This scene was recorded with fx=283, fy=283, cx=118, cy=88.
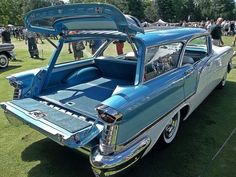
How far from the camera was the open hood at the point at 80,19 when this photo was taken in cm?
295

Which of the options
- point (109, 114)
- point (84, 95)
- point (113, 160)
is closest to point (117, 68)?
point (84, 95)

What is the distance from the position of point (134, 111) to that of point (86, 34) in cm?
151

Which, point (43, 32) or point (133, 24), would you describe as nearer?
point (133, 24)

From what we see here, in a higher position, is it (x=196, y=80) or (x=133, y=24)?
(x=133, y=24)

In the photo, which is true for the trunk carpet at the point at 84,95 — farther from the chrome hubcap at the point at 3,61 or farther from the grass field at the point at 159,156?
the chrome hubcap at the point at 3,61

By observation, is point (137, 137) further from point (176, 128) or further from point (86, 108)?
point (176, 128)

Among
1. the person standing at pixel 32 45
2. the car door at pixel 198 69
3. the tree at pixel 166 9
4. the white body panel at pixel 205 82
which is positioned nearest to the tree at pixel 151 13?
the tree at pixel 166 9

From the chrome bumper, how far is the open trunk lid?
0.20 m

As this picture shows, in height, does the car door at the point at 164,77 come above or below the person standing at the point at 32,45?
above

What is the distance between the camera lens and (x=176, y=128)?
4.09 m

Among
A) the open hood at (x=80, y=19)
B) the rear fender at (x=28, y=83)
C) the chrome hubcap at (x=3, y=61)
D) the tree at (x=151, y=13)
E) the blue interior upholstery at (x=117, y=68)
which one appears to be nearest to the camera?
the open hood at (x=80, y=19)

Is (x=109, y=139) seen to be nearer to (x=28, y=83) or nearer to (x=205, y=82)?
(x=28, y=83)

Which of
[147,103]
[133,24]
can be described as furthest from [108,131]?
[133,24]

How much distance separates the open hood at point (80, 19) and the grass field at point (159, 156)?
5.38ft
